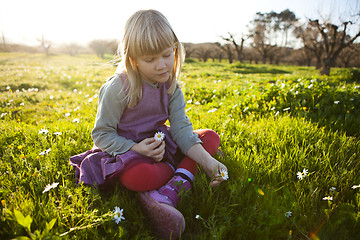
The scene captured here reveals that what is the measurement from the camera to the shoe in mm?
1407

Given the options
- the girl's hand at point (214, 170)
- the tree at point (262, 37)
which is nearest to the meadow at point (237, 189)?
the girl's hand at point (214, 170)

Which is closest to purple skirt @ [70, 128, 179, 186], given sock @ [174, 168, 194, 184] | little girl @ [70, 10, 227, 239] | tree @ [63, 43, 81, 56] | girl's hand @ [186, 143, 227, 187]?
little girl @ [70, 10, 227, 239]

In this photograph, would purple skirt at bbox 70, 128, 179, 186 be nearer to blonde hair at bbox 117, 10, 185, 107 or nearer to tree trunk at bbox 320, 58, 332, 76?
blonde hair at bbox 117, 10, 185, 107

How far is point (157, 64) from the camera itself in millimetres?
1747

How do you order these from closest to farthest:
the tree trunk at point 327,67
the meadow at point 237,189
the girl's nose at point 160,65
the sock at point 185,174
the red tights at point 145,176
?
the meadow at point 237,189 < the red tights at point 145,176 < the girl's nose at point 160,65 < the sock at point 185,174 < the tree trunk at point 327,67

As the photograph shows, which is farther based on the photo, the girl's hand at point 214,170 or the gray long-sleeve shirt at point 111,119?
the gray long-sleeve shirt at point 111,119

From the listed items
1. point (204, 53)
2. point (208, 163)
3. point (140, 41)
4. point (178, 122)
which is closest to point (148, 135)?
point (178, 122)

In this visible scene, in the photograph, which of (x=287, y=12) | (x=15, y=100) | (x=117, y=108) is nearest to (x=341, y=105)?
(x=117, y=108)

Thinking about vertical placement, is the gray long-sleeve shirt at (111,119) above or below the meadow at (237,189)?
above

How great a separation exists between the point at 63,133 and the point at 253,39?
142 ft

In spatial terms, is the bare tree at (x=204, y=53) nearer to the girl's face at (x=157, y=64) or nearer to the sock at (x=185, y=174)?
the girl's face at (x=157, y=64)

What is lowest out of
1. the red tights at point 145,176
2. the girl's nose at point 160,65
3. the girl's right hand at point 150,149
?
the red tights at point 145,176

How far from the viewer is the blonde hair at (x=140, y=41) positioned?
1.69 metres

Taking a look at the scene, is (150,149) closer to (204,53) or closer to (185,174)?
(185,174)
